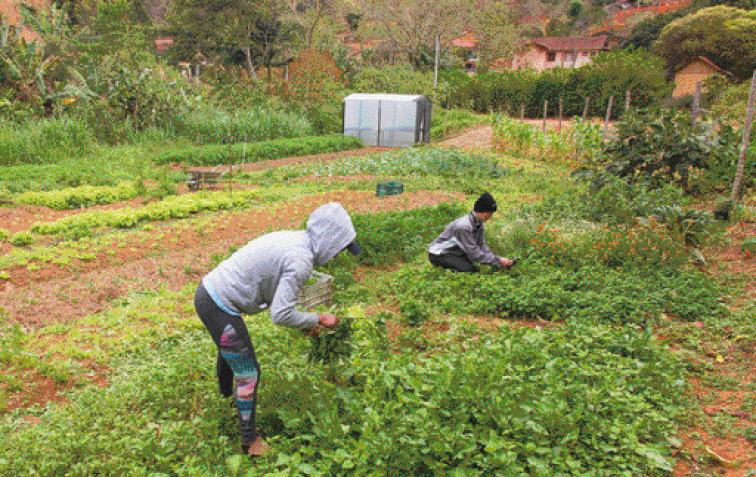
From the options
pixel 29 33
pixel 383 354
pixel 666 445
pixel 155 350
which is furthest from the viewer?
pixel 29 33

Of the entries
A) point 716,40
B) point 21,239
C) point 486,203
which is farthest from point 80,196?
point 716,40

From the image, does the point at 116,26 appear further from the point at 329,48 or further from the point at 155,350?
the point at 155,350

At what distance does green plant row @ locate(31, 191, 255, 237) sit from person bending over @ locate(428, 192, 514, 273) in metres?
5.26

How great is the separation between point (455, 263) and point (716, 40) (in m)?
33.6

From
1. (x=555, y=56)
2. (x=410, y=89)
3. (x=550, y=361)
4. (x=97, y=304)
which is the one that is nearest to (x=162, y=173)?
(x=97, y=304)

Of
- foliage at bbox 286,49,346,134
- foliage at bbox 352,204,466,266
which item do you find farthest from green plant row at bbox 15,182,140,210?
foliage at bbox 286,49,346,134

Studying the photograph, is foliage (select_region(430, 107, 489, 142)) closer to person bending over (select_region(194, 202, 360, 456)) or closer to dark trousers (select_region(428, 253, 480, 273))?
dark trousers (select_region(428, 253, 480, 273))

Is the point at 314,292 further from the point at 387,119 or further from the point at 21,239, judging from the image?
the point at 387,119

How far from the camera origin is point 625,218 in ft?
24.5

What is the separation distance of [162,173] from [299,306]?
26.0ft

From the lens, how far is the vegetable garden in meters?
3.16

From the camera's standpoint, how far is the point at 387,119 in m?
21.3

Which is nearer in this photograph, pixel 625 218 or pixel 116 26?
pixel 625 218

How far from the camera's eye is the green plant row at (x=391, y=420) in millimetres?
3004
